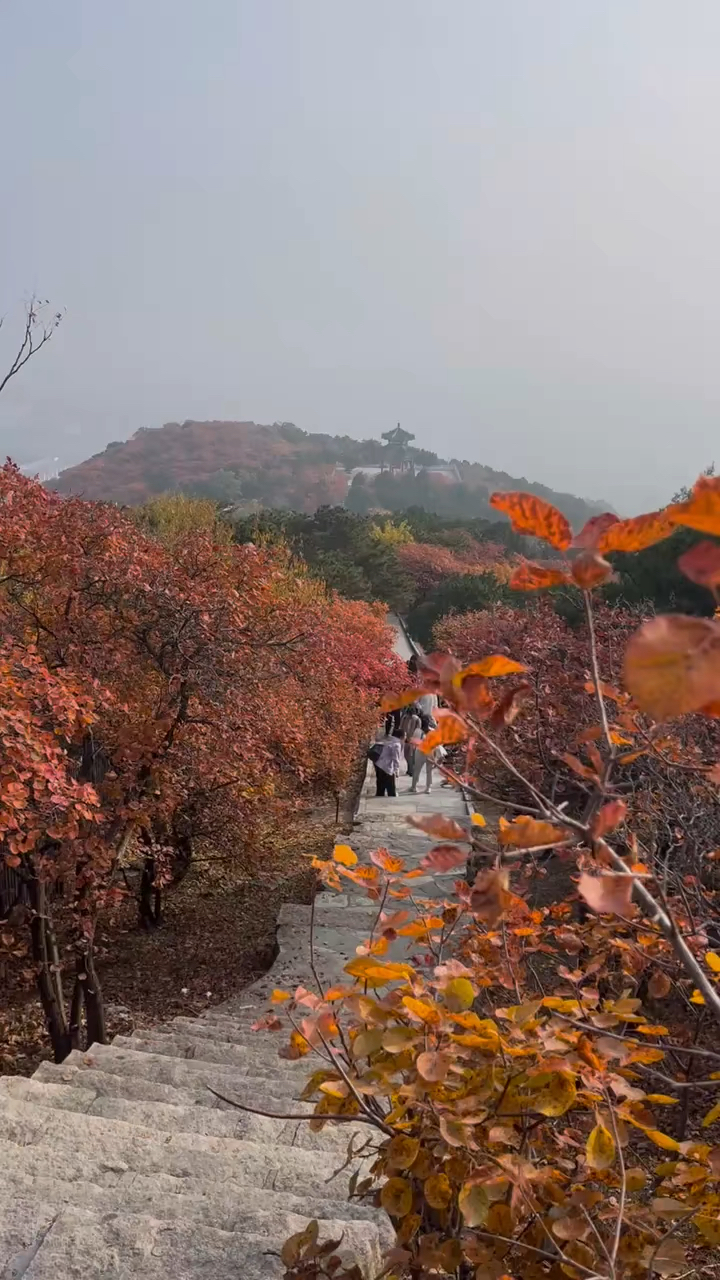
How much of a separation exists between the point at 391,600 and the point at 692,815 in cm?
2743

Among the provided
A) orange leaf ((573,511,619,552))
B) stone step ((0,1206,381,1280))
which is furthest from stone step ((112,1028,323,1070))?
orange leaf ((573,511,619,552))

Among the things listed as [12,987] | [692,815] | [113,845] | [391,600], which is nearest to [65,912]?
[12,987]

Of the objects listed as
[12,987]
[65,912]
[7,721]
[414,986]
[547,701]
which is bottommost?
[12,987]

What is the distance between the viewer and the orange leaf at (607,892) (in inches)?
36.8

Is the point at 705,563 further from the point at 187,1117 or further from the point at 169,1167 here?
the point at 187,1117

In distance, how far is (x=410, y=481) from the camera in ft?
272

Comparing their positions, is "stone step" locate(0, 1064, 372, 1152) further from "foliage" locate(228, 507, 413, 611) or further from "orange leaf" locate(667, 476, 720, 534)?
"foliage" locate(228, 507, 413, 611)

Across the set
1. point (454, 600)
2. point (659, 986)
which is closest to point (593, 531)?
point (659, 986)

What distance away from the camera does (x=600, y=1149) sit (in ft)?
5.32

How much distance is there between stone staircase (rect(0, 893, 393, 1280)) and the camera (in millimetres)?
2256

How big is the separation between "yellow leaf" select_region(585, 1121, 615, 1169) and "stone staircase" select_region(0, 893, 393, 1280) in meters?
0.56

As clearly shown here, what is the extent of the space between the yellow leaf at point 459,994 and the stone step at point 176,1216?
35.6 inches

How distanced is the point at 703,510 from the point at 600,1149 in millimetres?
1475

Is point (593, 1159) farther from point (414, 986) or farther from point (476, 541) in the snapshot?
point (476, 541)
